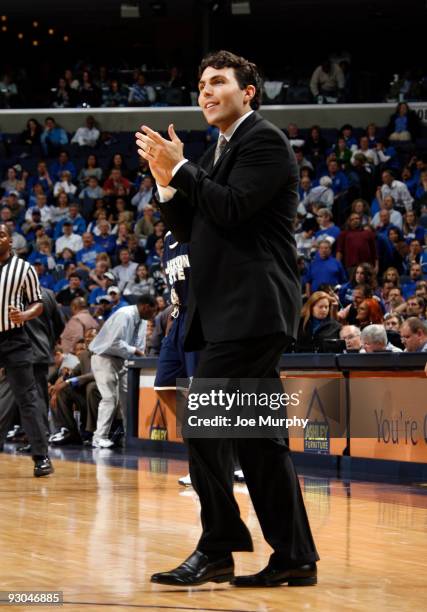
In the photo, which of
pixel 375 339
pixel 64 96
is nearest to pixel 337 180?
pixel 64 96

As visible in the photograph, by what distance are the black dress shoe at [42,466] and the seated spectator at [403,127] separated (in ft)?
41.8

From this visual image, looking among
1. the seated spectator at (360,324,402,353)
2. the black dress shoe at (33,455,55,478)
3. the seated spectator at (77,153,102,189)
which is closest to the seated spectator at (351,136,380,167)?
the seated spectator at (77,153,102,189)

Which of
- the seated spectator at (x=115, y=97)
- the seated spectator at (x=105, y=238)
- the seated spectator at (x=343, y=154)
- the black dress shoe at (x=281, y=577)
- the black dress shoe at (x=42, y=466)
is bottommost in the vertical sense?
the black dress shoe at (x=42, y=466)

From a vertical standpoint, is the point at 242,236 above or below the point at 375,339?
above

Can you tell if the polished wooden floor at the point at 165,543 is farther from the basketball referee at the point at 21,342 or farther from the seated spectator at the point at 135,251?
the seated spectator at the point at 135,251

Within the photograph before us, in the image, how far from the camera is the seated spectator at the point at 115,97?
23.9 meters

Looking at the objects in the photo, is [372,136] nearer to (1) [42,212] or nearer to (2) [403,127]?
(2) [403,127]

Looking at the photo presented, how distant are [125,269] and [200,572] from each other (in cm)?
1342

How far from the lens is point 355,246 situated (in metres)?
14.9

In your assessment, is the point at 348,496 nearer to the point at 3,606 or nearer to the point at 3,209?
the point at 3,606

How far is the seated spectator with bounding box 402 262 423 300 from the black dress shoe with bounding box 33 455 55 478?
6.58 metres

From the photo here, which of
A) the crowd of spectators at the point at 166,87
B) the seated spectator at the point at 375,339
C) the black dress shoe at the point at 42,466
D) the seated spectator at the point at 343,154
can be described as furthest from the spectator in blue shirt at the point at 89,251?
the black dress shoe at the point at 42,466

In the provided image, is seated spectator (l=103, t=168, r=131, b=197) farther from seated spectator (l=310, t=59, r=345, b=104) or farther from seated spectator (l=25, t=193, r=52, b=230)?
seated spectator (l=310, t=59, r=345, b=104)

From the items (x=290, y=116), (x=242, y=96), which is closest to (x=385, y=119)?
(x=290, y=116)
